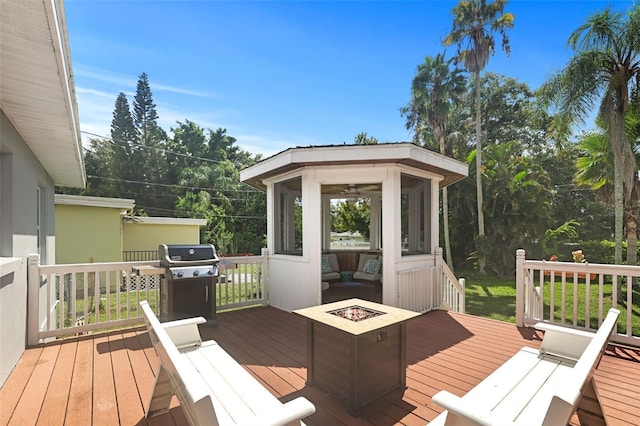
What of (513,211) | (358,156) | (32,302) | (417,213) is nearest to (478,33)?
(513,211)

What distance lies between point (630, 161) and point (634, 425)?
26.9ft

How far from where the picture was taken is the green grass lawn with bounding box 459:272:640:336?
24.1 feet

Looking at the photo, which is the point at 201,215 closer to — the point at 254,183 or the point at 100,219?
the point at 100,219

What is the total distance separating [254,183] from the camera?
21.9 feet

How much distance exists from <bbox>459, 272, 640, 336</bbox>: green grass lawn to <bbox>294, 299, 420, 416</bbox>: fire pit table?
508 centimetres

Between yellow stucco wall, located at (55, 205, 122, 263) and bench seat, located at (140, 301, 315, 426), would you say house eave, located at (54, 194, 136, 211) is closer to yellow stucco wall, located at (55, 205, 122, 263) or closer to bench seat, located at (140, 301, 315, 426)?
yellow stucco wall, located at (55, 205, 122, 263)

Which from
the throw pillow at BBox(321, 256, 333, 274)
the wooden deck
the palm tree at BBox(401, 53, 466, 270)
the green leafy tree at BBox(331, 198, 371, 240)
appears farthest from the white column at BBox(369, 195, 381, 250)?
the palm tree at BBox(401, 53, 466, 270)

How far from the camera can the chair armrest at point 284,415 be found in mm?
1306

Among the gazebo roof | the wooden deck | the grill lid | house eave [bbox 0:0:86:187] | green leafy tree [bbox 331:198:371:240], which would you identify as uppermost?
house eave [bbox 0:0:86:187]

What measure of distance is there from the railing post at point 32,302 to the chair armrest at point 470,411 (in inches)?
183

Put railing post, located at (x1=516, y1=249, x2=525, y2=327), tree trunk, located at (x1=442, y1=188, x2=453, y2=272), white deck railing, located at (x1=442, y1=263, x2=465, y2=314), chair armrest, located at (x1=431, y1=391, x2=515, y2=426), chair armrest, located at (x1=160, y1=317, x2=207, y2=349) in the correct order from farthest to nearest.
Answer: tree trunk, located at (x1=442, y1=188, x2=453, y2=272) < white deck railing, located at (x1=442, y1=263, x2=465, y2=314) < railing post, located at (x1=516, y1=249, x2=525, y2=327) < chair armrest, located at (x1=160, y1=317, x2=207, y2=349) < chair armrest, located at (x1=431, y1=391, x2=515, y2=426)

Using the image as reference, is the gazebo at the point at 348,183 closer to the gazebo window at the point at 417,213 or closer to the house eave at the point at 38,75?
the gazebo window at the point at 417,213

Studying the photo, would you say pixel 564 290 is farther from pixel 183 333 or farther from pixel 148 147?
pixel 148 147

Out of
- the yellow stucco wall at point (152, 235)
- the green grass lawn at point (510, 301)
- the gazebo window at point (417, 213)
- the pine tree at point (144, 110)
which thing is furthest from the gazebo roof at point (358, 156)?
the pine tree at point (144, 110)
